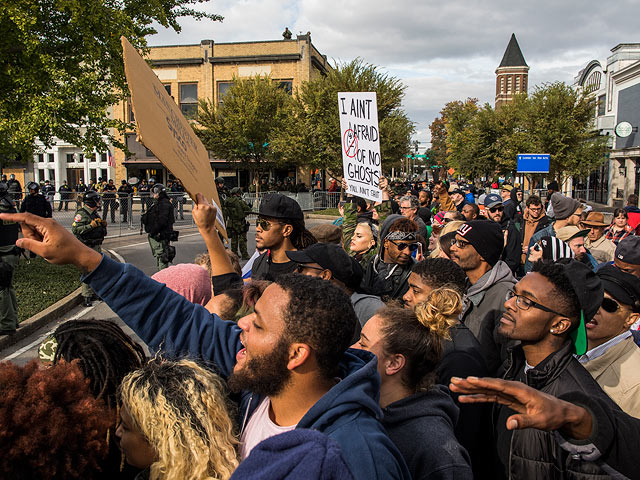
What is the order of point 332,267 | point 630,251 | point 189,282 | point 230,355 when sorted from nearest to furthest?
point 230,355, point 189,282, point 332,267, point 630,251

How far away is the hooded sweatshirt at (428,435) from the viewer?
192 cm

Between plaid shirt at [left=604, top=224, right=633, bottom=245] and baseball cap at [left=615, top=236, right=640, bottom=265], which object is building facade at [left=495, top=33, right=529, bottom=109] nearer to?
plaid shirt at [left=604, top=224, right=633, bottom=245]

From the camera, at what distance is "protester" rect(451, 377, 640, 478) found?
5.34ft

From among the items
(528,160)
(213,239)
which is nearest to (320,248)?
(213,239)

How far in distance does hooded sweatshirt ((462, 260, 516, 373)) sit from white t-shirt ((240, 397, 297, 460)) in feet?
5.81

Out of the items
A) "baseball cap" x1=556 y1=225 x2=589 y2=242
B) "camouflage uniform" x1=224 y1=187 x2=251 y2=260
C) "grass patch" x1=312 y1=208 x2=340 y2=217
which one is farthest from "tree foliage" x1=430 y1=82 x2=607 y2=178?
"baseball cap" x1=556 y1=225 x2=589 y2=242

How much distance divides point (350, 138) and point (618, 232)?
429 centimetres

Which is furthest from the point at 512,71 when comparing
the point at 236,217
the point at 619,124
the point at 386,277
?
the point at 386,277

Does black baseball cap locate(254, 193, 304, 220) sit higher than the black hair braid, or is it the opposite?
black baseball cap locate(254, 193, 304, 220)

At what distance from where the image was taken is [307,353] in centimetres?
180

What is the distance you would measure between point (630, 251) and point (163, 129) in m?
4.11

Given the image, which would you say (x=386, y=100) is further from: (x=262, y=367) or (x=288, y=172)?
(x=262, y=367)

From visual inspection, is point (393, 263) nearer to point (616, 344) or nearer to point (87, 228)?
point (616, 344)

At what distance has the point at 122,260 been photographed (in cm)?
1359
